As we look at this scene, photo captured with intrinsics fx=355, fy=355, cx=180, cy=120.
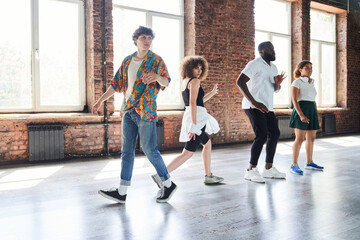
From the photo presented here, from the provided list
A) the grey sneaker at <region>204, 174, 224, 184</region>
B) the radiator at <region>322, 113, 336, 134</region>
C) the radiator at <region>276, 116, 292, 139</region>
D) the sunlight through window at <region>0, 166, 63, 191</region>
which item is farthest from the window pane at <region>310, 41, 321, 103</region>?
the sunlight through window at <region>0, 166, 63, 191</region>

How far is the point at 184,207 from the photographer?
10.0 ft

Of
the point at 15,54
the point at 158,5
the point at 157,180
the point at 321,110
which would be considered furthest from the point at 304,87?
the point at 321,110

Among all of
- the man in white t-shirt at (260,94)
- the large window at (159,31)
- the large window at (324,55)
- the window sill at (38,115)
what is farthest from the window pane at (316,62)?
the window sill at (38,115)

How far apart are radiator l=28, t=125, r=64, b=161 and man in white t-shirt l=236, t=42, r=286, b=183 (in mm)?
3235

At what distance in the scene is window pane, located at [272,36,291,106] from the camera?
9641mm

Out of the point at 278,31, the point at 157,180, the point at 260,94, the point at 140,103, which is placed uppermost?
the point at 278,31

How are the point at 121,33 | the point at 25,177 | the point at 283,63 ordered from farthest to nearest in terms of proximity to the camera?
the point at 283,63, the point at 121,33, the point at 25,177

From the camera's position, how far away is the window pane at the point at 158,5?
22.8ft

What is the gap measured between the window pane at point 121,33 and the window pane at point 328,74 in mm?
6573

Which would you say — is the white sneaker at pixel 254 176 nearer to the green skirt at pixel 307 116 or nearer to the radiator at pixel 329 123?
the green skirt at pixel 307 116

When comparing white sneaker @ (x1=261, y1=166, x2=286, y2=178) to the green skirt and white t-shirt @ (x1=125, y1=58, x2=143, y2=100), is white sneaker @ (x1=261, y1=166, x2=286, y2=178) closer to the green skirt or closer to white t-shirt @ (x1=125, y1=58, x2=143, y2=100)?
the green skirt

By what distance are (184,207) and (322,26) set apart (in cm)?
966

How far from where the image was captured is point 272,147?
4.15 metres

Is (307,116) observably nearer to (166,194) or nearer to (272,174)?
(272,174)
